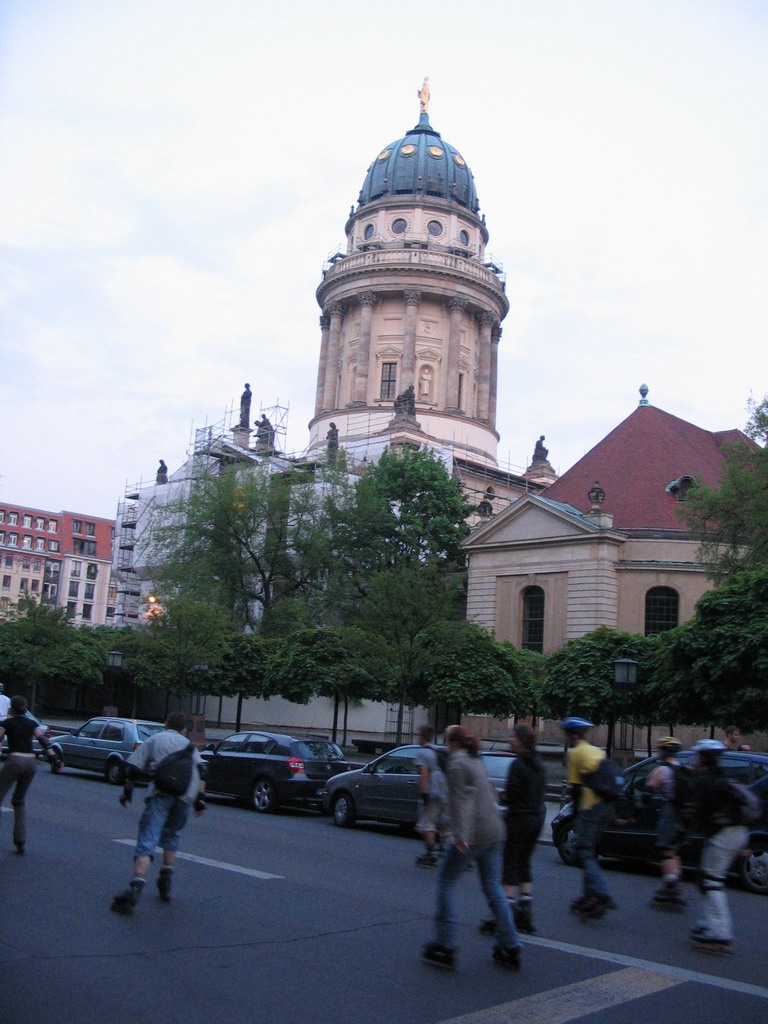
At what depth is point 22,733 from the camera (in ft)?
40.4

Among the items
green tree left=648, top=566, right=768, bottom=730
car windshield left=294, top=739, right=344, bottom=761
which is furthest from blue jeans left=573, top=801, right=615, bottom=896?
green tree left=648, top=566, right=768, bottom=730

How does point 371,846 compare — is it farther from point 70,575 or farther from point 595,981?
point 70,575

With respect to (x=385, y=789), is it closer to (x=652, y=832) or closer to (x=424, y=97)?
(x=652, y=832)

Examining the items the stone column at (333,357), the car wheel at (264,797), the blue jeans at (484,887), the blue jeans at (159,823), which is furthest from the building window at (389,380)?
the blue jeans at (484,887)

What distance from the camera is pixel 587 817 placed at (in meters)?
10.7

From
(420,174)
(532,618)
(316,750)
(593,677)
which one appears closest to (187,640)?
(593,677)

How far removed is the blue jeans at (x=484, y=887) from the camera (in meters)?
8.23

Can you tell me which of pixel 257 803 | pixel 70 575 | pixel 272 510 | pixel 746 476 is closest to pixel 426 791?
pixel 257 803

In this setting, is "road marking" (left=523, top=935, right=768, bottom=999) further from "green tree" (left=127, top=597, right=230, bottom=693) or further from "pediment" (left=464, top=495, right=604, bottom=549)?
"pediment" (left=464, top=495, right=604, bottom=549)

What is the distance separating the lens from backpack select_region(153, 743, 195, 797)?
10078mm

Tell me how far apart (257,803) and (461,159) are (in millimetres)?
68920

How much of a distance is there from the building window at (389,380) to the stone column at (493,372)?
708 centimetres

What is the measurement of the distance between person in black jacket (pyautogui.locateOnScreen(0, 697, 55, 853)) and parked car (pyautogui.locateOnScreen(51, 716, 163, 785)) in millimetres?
11328

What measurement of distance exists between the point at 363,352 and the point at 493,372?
9919mm
